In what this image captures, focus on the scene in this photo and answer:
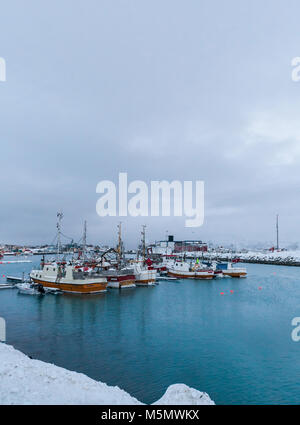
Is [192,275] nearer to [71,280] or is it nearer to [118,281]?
[118,281]

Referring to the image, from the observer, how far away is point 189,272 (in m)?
55.4

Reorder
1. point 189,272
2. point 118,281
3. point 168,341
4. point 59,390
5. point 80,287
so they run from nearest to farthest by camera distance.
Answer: point 59,390
point 168,341
point 80,287
point 118,281
point 189,272

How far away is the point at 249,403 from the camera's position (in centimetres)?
1080

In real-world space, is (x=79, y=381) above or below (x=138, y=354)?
above

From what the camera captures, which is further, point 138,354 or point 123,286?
point 123,286

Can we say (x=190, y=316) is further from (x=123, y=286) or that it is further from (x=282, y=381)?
(x=123, y=286)

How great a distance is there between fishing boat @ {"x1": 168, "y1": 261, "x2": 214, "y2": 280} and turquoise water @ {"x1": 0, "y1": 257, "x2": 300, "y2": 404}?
801 inches

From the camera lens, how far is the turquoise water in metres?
12.4

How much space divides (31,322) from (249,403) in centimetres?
1777

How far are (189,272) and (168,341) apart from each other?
124ft

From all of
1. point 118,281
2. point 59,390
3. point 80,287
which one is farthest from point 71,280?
point 59,390

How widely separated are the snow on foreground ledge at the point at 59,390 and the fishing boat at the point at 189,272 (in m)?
45.9

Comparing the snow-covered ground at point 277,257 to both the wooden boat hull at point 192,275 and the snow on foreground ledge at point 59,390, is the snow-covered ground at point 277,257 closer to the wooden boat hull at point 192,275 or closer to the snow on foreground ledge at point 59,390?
the wooden boat hull at point 192,275
